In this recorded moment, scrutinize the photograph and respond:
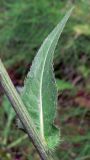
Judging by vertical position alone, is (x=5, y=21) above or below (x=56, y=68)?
above

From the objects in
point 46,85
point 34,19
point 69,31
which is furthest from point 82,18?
point 46,85

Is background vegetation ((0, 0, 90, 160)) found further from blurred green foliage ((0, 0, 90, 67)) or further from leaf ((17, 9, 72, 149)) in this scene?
leaf ((17, 9, 72, 149))

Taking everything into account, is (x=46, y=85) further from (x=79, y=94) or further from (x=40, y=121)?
(x=79, y=94)

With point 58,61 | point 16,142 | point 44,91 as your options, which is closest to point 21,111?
point 44,91

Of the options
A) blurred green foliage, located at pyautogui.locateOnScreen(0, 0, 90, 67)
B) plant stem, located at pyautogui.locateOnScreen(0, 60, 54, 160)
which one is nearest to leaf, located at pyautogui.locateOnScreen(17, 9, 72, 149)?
plant stem, located at pyautogui.locateOnScreen(0, 60, 54, 160)

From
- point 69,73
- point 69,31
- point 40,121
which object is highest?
point 40,121

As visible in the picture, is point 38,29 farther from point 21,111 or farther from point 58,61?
point 21,111
